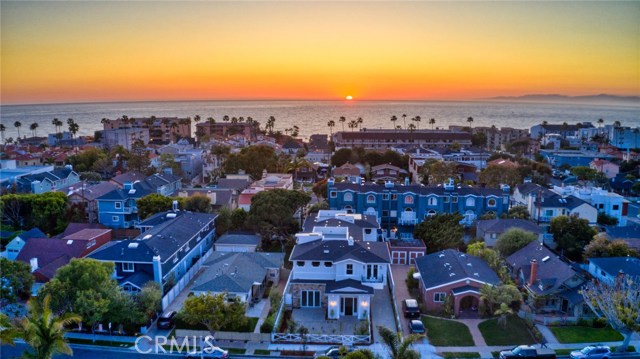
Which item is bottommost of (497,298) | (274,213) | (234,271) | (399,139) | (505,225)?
(497,298)

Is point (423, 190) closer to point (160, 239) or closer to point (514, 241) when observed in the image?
point (514, 241)

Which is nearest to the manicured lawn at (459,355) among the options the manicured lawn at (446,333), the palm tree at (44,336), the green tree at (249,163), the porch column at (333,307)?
the manicured lawn at (446,333)

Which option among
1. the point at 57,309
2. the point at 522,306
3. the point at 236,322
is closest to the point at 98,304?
the point at 57,309

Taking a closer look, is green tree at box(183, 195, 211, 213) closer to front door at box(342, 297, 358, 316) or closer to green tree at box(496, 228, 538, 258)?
front door at box(342, 297, 358, 316)

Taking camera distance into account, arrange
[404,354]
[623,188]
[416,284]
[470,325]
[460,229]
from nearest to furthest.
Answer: [404,354], [470,325], [416,284], [460,229], [623,188]

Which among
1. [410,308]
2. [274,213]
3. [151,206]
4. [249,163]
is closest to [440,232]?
[410,308]

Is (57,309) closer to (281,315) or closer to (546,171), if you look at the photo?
(281,315)
